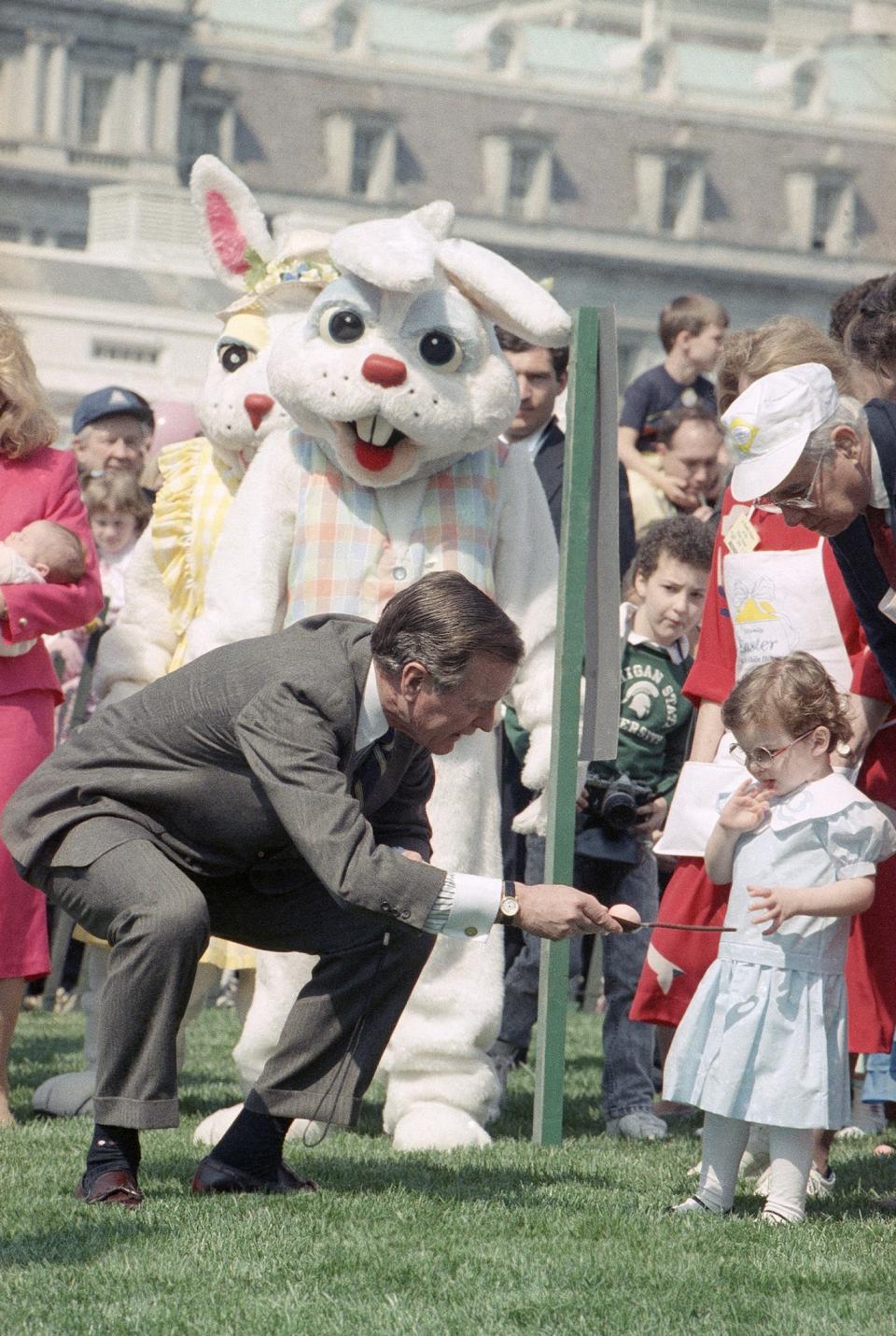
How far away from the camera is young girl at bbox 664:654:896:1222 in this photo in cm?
449

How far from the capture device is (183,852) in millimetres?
4594

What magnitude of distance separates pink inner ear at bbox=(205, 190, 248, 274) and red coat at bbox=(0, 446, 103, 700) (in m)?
0.96

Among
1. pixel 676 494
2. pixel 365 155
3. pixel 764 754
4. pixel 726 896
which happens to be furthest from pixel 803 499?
pixel 365 155

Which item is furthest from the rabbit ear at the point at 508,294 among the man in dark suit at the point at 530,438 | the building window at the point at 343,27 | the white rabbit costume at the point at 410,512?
the building window at the point at 343,27

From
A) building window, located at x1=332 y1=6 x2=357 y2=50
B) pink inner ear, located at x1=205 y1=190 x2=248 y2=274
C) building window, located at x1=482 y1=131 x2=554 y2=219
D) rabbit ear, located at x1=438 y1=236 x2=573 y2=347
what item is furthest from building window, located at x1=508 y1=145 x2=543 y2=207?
rabbit ear, located at x1=438 y1=236 x2=573 y2=347

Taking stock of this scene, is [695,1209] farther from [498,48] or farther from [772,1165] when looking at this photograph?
[498,48]

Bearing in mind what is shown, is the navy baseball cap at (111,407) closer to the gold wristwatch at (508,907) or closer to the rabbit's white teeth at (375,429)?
the rabbit's white teeth at (375,429)

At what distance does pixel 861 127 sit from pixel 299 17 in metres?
14.5

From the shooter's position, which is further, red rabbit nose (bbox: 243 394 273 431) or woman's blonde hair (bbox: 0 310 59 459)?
red rabbit nose (bbox: 243 394 273 431)

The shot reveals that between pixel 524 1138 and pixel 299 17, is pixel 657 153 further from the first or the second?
pixel 524 1138

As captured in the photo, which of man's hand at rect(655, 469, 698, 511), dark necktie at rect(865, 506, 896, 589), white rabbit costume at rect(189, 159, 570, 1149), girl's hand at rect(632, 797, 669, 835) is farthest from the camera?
man's hand at rect(655, 469, 698, 511)

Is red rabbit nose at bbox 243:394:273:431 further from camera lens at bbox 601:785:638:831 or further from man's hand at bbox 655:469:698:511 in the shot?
man's hand at bbox 655:469:698:511

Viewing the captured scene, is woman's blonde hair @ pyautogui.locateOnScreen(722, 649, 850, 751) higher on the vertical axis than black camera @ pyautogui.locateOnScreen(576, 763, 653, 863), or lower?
higher

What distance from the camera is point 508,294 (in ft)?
18.4
